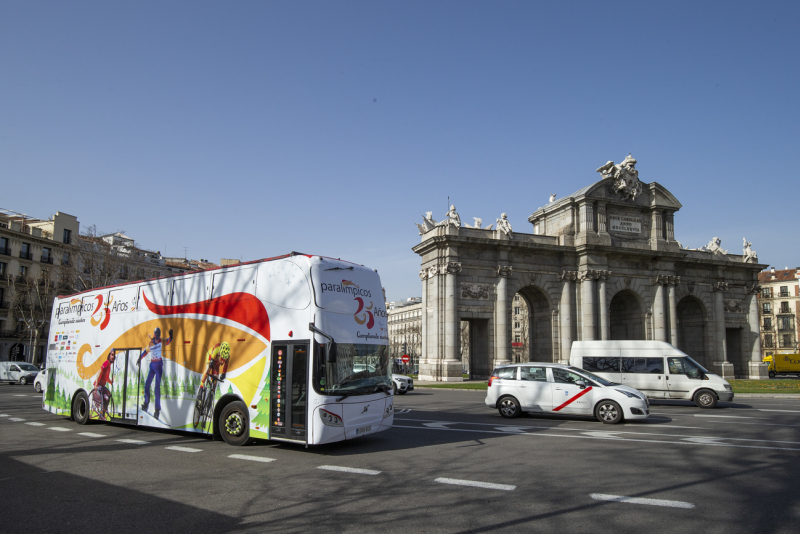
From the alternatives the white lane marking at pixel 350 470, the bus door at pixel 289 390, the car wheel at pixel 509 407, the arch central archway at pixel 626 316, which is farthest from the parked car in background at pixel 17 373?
the arch central archway at pixel 626 316

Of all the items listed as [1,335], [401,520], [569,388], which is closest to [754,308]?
[569,388]

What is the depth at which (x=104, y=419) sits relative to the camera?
13812 millimetres

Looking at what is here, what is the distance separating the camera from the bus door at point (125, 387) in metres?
13.1

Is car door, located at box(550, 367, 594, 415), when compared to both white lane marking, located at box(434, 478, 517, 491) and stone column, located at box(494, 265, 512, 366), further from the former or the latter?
stone column, located at box(494, 265, 512, 366)

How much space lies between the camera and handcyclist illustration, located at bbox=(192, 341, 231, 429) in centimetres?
1132

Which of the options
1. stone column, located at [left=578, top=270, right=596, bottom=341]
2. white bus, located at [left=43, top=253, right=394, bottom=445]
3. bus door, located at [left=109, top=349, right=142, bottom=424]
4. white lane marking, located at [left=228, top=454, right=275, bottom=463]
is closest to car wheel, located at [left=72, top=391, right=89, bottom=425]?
white bus, located at [left=43, top=253, right=394, bottom=445]

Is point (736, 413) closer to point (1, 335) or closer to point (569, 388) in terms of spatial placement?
point (569, 388)

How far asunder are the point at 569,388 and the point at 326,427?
27.2 ft

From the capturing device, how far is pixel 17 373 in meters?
35.9

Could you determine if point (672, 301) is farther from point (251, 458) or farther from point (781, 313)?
point (781, 313)

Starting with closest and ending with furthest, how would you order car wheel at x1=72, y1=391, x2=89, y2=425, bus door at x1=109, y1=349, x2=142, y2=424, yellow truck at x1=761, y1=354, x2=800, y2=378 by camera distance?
bus door at x1=109, y1=349, x2=142, y2=424 < car wheel at x1=72, y1=391, x2=89, y2=425 < yellow truck at x1=761, y1=354, x2=800, y2=378

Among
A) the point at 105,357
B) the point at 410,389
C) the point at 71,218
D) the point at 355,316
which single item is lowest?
the point at 410,389

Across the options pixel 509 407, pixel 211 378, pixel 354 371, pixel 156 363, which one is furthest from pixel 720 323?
pixel 156 363

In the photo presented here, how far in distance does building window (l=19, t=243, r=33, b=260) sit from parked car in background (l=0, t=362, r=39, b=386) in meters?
22.2
